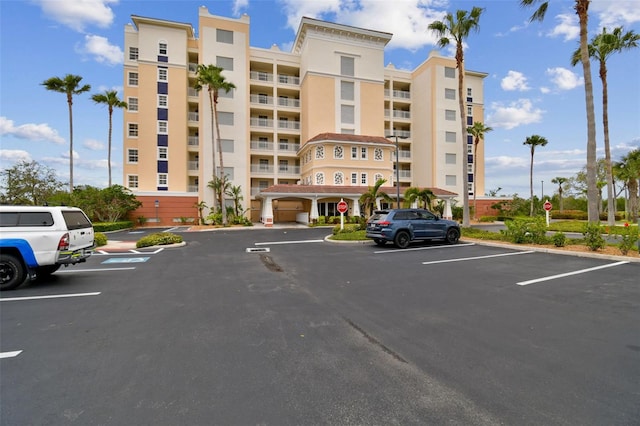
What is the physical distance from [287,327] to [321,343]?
0.77m

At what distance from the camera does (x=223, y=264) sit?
1040cm

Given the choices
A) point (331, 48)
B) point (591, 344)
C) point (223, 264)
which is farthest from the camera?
point (331, 48)

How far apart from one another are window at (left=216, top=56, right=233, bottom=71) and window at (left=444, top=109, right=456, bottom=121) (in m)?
28.5

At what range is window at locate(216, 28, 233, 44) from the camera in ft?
114

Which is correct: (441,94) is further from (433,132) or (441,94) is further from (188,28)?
(188,28)

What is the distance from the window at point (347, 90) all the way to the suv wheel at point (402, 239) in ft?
94.0

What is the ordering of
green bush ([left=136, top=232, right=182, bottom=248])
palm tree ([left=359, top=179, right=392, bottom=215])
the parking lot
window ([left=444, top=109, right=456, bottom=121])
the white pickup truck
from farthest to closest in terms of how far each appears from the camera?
window ([left=444, top=109, right=456, bottom=121]), palm tree ([left=359, top=179, right=392, bottom=215]), green bush ([left=136, top=232, right=182, bottom=248]), the white pickup truck, the parking lot

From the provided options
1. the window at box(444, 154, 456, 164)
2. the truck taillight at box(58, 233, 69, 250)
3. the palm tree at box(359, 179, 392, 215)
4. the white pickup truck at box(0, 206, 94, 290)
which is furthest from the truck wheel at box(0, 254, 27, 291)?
the window at box(444, 154, 456, 164)

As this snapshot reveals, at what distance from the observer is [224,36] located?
1372 inches

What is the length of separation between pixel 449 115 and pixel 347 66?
15872 mm

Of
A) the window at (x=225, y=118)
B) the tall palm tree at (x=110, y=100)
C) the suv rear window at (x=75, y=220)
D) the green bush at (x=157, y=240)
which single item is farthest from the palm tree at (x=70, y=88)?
the suv rear window at (x=75, y=220)

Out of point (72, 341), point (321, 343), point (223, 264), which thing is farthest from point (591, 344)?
point (223, 264)

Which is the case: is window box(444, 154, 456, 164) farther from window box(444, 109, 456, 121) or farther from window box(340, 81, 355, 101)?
window box(340, 81, 355, 101)

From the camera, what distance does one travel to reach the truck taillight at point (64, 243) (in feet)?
23.2
